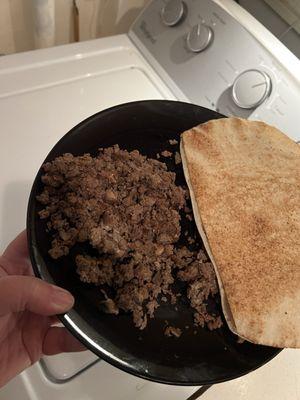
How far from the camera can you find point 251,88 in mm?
819

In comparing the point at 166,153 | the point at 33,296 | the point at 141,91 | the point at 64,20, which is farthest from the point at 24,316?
the point at 64,20

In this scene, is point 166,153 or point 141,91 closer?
point 166,153

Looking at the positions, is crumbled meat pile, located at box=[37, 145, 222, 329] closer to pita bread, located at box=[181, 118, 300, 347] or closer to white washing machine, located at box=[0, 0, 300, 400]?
pita bread, located at box=[181, 118, 300, 347]

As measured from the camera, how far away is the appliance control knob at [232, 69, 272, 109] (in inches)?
31.9

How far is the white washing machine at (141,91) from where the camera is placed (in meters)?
0.67

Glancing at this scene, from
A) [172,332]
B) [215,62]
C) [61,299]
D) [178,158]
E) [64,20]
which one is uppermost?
[64,20]

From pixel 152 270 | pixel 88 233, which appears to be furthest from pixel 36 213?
pixel 152 270

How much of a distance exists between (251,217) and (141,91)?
1.44 ft

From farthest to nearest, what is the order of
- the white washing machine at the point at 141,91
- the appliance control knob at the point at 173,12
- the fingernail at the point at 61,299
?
the appliance control knob at the point at 173,12 < the white washing machine at the point at 141,91 < the fingernail at the point at 61,299

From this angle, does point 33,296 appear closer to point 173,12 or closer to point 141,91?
point 141,91

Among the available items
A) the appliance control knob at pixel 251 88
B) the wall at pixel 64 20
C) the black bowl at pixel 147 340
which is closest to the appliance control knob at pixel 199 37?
the appliance control knob at pixel 251 88

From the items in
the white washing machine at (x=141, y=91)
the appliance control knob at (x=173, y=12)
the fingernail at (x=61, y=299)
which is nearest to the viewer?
the fingernail at (x=61, y=299)

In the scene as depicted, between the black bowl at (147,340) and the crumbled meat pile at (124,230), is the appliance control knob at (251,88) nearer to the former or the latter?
the crumbled meat pile at (124,230)

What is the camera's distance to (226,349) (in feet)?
1.93
